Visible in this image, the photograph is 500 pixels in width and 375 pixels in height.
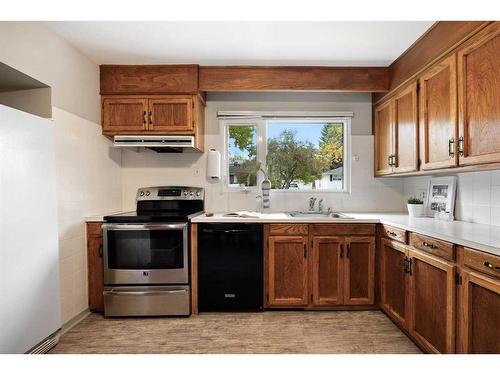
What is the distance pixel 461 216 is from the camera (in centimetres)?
232

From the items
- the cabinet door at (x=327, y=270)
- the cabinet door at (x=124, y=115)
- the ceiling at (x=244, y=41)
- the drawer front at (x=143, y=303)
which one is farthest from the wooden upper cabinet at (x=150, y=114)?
the cabinet door at (x=327, y=270)

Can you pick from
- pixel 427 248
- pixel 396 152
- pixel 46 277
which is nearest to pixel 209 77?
pixel 396 152

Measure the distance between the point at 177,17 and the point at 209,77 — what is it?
8.32 ft

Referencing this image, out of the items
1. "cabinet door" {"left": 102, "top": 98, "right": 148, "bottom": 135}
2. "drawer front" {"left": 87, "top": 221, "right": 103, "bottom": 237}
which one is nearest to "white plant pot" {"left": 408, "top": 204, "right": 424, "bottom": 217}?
"cabinet door" {"left": 102, "top": 98, "right": 148, "bottom": 135}

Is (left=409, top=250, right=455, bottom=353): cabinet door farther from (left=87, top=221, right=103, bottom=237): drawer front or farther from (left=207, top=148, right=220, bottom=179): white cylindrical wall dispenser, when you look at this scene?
(left=87, top=221, right=103, bottom=237): drawer front

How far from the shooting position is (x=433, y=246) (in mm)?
1786

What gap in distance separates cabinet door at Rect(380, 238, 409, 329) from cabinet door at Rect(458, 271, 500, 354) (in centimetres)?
60

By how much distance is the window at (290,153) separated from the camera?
3260 millimetres

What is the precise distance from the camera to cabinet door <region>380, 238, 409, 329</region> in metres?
2.16

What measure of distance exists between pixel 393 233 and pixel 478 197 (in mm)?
649

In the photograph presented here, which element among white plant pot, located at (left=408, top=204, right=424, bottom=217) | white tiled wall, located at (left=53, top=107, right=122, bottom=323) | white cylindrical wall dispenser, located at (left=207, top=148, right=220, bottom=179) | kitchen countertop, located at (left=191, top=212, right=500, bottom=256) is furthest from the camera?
white cylindrical wall dispenser, located at (left=207, top=148, right=220, bottom=179)

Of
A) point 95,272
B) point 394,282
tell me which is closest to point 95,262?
point 95,272

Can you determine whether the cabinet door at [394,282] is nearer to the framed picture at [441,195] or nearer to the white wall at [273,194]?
the framed picture at [441,195]

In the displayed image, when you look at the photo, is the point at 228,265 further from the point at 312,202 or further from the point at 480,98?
the point at 480,98
